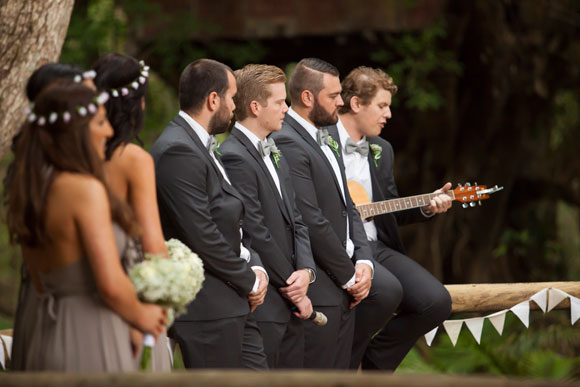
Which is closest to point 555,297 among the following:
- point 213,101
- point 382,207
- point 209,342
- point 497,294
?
point 497,294

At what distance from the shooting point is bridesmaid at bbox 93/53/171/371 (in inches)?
123

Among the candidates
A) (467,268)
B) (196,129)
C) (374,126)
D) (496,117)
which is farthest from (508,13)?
(196,129)

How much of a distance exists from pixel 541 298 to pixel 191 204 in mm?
3151

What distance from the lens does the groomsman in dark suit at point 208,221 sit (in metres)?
3.95

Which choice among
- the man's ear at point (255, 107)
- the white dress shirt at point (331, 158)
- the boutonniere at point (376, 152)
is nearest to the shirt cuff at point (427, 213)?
the boutonniere at point (376, 152)

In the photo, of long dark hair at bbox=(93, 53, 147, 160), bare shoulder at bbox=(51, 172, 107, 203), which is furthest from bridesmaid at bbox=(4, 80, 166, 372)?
long dark hair at bbox=(93, 53, 147, 160)

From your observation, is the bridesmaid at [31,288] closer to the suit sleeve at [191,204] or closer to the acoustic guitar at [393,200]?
the suit sleeve at [191,204]

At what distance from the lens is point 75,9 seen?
1055 cm

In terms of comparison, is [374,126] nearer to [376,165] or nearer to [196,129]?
[376,165]

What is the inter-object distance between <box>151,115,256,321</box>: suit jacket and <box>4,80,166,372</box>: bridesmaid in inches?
37.6

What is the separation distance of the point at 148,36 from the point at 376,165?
223 inches

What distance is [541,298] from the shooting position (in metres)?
6.07

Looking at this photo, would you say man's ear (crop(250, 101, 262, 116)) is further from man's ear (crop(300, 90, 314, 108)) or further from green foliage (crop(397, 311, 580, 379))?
green foliage (crop(397, 311, 580, 379))

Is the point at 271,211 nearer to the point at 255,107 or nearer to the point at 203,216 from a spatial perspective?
the point at 255,107
